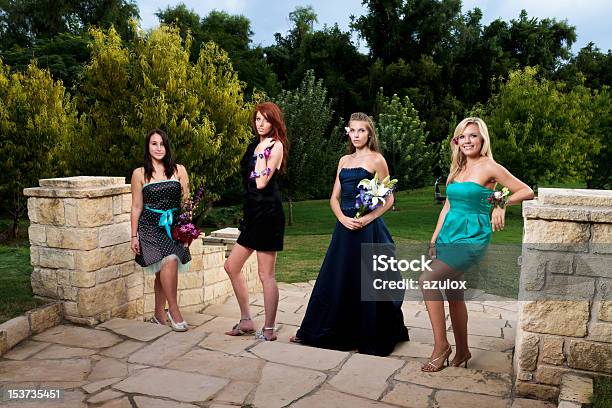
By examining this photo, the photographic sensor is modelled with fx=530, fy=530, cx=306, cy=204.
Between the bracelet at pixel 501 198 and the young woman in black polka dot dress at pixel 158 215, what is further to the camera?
the young woman in black polka dot dress at pixel 158 215

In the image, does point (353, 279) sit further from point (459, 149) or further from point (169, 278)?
point (169, 278)

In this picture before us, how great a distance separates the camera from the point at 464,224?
3.82 m

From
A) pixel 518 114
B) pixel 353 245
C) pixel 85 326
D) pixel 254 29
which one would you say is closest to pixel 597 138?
pixel 518 114

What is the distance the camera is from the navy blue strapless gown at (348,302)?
15.1 feet

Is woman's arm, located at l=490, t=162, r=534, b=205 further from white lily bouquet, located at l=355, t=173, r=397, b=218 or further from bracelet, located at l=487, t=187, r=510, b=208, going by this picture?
white lily bouquet, located at l=355, t=173, r=397, b=218

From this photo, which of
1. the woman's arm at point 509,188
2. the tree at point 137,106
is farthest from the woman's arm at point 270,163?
the tree at point 137,106

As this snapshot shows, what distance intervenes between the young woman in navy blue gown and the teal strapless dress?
32.0 inches

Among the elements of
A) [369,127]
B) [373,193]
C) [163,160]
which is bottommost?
[373,193]

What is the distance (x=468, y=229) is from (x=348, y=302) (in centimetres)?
136

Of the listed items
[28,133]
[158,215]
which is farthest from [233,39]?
[158,215]

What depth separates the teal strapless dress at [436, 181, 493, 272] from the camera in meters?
3.79

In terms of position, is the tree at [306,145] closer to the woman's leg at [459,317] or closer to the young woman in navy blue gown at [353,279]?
the young woman in navy blue gown at [353,279]

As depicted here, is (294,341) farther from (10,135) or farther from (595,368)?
(10,135)

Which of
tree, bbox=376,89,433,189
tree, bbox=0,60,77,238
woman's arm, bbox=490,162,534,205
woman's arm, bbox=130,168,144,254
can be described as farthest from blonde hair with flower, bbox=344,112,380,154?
tree, bbox=376,89,433,189
